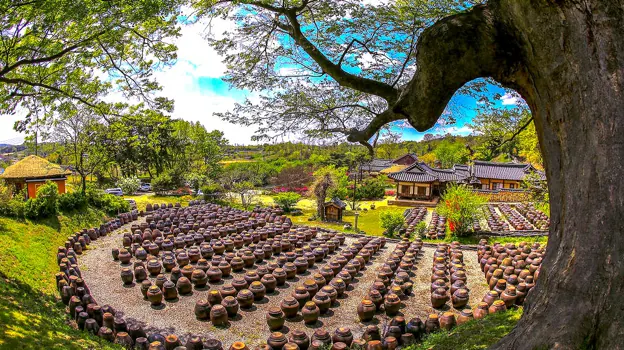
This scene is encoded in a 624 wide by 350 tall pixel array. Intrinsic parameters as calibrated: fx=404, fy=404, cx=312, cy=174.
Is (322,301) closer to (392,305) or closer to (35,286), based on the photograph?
(392,305)

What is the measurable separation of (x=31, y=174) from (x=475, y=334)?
79.4 ft

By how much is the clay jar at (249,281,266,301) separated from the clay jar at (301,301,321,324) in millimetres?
1559

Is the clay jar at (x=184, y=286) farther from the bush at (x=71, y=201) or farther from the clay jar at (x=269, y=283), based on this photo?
the bush at (x=71, y=201)

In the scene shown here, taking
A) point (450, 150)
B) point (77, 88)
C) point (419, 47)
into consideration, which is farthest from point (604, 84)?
point (450, 150)

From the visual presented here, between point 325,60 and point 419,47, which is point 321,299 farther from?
point 419,47

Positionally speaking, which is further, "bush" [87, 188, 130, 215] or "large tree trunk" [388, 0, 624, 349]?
"bush" [87, 188, 130, 215]

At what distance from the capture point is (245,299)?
918cm

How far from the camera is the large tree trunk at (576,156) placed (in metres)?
2.77

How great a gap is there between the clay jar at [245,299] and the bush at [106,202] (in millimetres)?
12390

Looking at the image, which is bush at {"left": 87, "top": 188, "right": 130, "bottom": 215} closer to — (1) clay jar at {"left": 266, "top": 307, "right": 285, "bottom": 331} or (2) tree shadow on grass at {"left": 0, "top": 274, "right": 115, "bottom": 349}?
(2) tree shadow on grass at {"left": 0, "top": 274, "right": 115, "bottom": 349}

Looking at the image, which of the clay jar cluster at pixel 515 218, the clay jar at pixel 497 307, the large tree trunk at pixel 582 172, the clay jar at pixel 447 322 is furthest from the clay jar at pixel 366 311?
the clay jar cluster at pixel 515 218

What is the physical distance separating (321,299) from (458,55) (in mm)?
6627

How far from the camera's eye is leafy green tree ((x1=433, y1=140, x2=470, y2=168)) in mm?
47656

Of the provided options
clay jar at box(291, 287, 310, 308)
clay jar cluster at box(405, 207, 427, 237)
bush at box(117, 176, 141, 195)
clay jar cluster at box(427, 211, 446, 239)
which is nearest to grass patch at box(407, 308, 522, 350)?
clay jar at box(291, 287, 310, 308)
